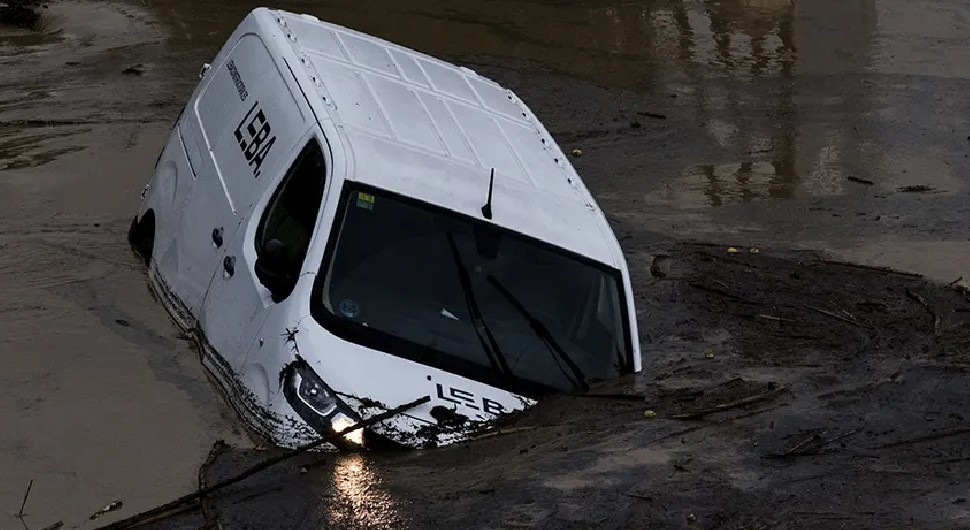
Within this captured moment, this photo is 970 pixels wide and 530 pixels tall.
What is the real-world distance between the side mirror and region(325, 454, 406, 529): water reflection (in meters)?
0.91

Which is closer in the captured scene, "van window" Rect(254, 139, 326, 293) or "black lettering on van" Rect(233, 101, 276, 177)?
"van window" Rect(254, 139, 326, 293)

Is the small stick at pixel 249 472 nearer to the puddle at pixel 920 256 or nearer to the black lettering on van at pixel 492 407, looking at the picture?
the black lettering on van at pixel 492 407

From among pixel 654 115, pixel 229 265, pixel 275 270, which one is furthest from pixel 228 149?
pixel 654 115

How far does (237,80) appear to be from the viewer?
8.84 m

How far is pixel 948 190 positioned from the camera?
1146 cm

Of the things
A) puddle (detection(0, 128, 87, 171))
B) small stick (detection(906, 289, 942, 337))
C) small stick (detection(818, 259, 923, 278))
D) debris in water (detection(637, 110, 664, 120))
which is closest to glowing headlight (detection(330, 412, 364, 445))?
small stick (detection(906, 289, 942, 337))

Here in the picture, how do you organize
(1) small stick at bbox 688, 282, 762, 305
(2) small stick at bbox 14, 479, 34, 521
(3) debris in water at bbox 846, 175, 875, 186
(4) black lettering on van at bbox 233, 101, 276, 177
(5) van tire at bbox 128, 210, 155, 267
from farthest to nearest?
(3) debris in water at bbox 846, 175, 875, 186, (1) small stick at bbox 688, 282, 762, 305, (5) van tire at bbox 128, 210, 155, 267, (4) black lettering on van at bbox 233, 101, 276, 177, (2) small stick at bbox 14, 479, 34, 521

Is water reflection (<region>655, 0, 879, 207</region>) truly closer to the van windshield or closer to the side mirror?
the van windshield

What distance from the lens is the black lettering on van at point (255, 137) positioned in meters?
7.78

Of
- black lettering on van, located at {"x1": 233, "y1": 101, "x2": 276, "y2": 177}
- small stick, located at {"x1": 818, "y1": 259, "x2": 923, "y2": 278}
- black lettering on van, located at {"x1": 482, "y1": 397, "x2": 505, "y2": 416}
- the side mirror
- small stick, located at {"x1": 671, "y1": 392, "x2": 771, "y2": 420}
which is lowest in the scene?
small stick, located at {"x1": 818, "y1": 259, "x2": 923, "y2": 278}

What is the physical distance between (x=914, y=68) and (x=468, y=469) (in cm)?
975

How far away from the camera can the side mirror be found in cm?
662

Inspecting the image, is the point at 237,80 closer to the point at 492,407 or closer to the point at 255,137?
the point at 255,137

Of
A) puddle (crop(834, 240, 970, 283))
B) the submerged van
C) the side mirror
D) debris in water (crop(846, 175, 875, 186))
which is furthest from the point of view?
debris in water (crop(846, 175, 875, 186))
